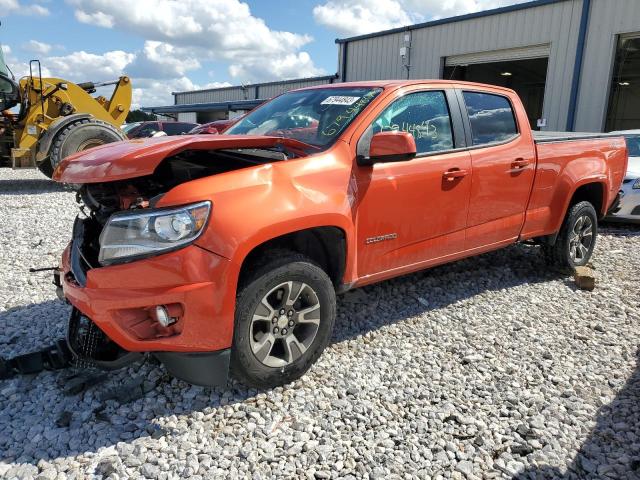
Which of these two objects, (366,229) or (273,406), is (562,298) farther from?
(273,406)

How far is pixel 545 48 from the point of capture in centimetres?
1426

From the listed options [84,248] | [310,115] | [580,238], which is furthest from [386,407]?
[580,238]

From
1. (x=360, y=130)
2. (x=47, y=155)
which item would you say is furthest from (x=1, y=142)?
(x=360, y=130)

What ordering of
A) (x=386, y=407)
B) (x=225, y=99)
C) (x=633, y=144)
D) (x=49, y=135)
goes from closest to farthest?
(x=386, y=407) < (x=633, y=144) < (x=49, y=135) < (x=225, y=99)

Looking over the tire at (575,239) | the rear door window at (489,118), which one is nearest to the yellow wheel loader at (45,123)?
the rear door window at (489,118)

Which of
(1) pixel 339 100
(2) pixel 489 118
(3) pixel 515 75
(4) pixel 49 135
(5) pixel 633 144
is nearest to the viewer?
(1) pixel 339 100

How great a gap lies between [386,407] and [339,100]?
7.11ft

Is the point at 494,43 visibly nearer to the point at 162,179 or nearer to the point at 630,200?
the point at 630,200

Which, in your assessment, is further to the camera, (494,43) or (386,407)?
(494,43)

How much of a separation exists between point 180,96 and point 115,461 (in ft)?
150

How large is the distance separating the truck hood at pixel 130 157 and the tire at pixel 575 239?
11.2 ft

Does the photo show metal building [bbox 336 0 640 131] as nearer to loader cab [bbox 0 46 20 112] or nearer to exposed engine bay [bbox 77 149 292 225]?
exposed engine bay [bbox 77 149 292 225]

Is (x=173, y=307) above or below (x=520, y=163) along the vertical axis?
below

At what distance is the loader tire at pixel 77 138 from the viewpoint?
9.37 metres
